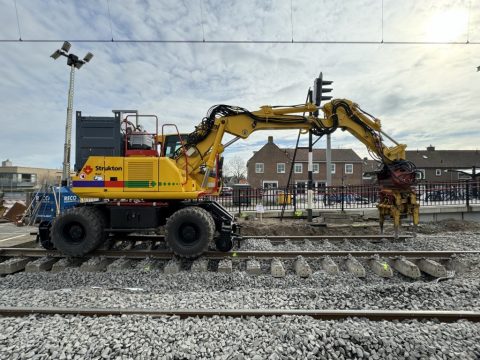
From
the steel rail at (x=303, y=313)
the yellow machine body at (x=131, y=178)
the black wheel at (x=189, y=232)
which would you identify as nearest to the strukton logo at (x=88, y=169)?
the yellow machine body at (x=131, y=178)

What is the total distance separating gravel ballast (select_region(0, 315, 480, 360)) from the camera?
2.81 m

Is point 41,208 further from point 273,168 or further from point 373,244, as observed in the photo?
point 273,168

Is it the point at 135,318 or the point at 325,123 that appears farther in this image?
the point at 325,123

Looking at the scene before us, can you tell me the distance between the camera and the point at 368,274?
217 inches

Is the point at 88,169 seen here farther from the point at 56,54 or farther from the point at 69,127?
the point at 56,54

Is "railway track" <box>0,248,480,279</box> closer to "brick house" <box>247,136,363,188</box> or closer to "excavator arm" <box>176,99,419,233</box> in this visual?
"excavator arm" <box>176,99,419,233</box>

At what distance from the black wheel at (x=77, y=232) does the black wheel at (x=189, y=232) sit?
163cm

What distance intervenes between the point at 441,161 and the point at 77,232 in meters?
62.6

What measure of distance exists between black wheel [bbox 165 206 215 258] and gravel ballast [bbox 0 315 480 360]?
248 cm

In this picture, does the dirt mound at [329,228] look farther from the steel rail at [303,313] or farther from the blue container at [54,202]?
the blue container at [54,202]

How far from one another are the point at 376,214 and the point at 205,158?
8.17 m

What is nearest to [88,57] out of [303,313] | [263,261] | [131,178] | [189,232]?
[131,178]

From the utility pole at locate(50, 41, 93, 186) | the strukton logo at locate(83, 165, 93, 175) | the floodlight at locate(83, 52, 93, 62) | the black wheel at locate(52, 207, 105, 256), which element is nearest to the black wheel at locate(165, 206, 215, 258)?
the black wheel at locate(52, 207, 105, 256)

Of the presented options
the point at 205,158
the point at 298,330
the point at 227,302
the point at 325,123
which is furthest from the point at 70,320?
the point at 325,123
